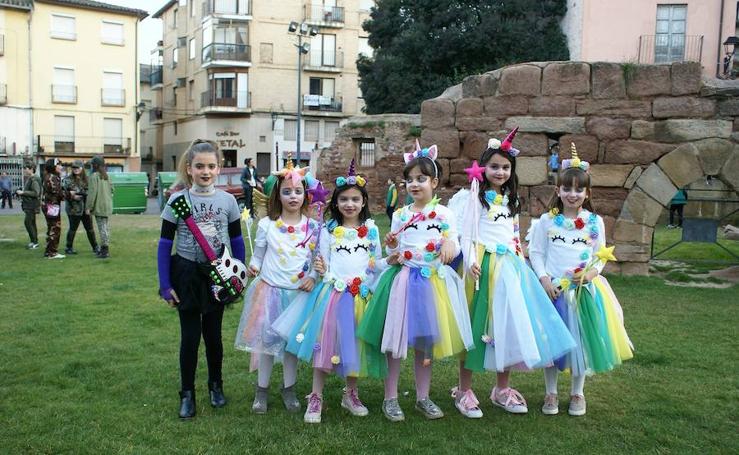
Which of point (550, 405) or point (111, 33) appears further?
point (111, 33)

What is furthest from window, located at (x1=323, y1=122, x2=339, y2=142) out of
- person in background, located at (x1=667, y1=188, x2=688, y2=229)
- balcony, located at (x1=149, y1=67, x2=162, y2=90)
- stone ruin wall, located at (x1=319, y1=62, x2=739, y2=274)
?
stone ruin wall, located at (x1=319, y1=62, x2=739, y2=274)

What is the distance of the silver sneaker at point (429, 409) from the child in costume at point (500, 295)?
0.18m

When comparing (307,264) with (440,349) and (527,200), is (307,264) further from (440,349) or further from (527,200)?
(527,200)

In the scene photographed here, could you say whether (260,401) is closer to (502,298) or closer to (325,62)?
(502,298)

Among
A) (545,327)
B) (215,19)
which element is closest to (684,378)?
(545,327)

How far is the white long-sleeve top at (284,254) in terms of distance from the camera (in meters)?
4.40

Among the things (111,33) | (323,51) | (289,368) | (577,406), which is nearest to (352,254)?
(289,368)

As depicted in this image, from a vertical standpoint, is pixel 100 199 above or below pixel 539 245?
below

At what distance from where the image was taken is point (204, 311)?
4250 millimetres

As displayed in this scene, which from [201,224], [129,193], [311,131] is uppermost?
[311,131]

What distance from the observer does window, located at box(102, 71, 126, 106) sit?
38.8m

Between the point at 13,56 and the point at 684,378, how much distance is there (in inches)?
1524

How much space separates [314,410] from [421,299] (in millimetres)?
971

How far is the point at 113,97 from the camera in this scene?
1542 inches
